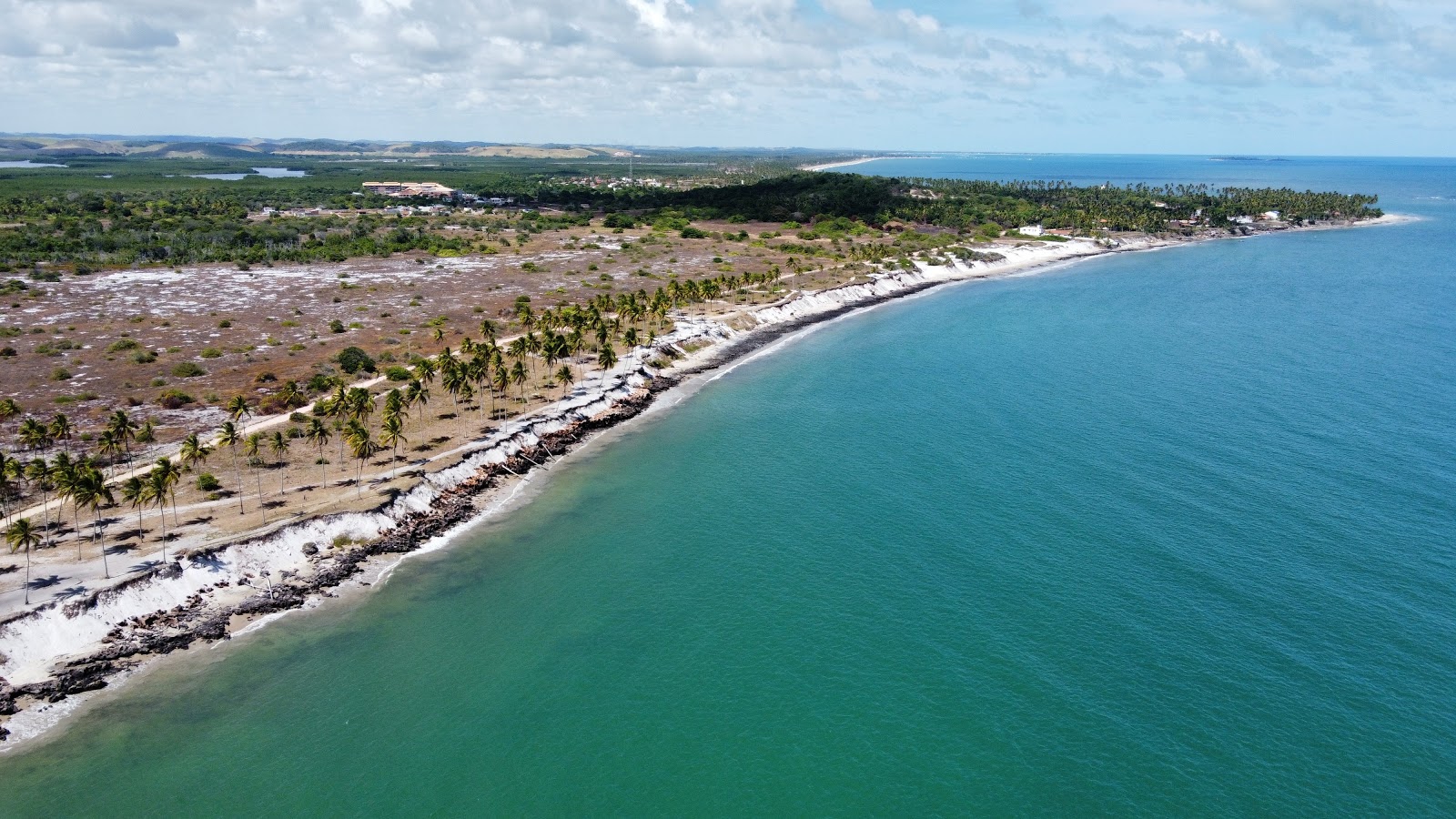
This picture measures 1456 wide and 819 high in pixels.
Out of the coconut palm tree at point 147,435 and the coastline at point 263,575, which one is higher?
the coconut palm tree at point 147,435

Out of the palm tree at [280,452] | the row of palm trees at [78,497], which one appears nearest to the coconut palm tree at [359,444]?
the palm tree at [280,452]

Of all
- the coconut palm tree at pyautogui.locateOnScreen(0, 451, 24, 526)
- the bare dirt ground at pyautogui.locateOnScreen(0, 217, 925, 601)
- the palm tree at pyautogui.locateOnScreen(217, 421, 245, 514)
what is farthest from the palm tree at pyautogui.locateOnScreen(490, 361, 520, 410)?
the coconut palm tree at pyautogui.locateOnScreen(0, 451, 24, 526)

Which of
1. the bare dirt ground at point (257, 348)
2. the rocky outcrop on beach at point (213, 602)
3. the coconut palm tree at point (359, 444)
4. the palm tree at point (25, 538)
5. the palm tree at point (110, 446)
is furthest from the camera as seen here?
the palm tree at point (110, 446)

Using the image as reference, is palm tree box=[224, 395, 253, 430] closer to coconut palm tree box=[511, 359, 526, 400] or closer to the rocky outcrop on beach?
the rocky outcrop on beach

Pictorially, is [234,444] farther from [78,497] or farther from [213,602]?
[213,602]

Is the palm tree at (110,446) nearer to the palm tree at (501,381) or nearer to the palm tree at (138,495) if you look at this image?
the palm tree at (138,495)

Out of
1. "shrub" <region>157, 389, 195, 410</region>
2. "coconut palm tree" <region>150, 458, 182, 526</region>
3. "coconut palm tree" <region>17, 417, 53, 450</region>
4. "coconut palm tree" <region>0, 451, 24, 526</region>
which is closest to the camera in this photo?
"coconut palm tree" <region>0, 451, 24, 526</region>

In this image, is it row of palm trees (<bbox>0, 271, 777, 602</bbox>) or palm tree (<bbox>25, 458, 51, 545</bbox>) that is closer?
row of palm trees (<bbox>0, 271, 777, 602</bbox>)

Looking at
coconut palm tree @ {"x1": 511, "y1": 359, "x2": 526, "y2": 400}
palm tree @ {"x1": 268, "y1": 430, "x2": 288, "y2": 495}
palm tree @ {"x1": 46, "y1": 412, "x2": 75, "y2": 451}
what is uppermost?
coconut palm tree @ {"x1": 511, "y1": 359, "x2": 526, "y2": 400}
